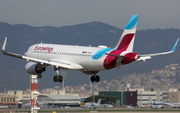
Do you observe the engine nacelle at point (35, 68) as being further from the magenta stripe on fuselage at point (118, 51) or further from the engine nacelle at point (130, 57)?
the engine nacelle at point (130, 57)

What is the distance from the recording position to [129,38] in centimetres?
8050

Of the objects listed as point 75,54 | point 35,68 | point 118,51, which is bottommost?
point 35,68

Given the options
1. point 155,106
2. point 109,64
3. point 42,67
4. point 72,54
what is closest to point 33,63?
point 42,67

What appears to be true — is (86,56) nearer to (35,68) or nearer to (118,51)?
(118,51)

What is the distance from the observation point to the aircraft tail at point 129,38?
79688 mm

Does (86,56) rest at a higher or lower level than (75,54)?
lower

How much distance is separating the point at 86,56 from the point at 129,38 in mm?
7833

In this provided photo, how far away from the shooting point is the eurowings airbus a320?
7838 centimetres

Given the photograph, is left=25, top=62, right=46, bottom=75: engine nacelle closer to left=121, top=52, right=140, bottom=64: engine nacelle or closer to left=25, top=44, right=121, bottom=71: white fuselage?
left=25, top=44, right=121, bottom=71: white fuselage

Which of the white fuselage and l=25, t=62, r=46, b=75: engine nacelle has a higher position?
the white fuselage

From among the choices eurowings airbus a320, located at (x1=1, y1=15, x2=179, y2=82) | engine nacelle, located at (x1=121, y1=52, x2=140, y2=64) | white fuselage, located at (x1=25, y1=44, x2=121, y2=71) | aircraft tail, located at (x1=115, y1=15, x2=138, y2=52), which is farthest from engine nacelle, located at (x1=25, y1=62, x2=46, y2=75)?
engine nacelle, located at (x1=121, y1=52, x2=140, y2=64)

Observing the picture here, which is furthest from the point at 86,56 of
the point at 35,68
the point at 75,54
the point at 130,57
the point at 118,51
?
the point at 35,68

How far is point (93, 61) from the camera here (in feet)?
262

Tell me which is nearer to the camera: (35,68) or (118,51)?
(118,51)
